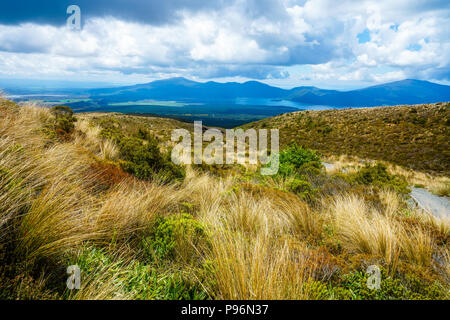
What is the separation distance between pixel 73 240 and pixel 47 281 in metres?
0.36

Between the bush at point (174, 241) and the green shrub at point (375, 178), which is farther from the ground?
the bush at point (174, 241)

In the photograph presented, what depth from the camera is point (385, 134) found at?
2578 cm

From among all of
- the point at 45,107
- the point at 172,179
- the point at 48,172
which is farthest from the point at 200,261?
the point at 45,107

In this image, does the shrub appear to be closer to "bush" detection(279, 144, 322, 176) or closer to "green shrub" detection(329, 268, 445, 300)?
"green shrub" detection(329, 268, 445, 300)

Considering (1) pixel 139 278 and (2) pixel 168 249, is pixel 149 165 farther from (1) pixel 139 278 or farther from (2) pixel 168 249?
(1) pixel 139 278

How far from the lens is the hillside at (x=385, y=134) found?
18766 mm

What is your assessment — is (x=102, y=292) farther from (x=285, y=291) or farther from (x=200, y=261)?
(x=285, y=291)

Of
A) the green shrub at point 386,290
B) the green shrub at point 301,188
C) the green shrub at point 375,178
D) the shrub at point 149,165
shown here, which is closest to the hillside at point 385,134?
the green shrub at point 375,178

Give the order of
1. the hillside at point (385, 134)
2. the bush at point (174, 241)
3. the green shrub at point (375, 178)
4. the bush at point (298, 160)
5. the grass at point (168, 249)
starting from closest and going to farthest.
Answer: the grass at point (168, 249)
the bush at point (174, 241)
the green shrub at point (375, 178)
the bush at point (298, 160)
the hillside at point (385, 134)

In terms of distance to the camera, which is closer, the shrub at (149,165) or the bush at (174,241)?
the bush at (174,241)

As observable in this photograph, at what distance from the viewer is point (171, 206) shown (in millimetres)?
3477

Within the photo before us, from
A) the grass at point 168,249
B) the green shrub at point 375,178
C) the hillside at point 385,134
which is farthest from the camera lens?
the hillside at point 385,134

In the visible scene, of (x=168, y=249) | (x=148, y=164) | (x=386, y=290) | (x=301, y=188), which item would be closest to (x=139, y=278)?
(x=168, y=249)

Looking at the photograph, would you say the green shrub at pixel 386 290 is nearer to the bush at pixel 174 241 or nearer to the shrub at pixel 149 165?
the bush at pixel 174 241
